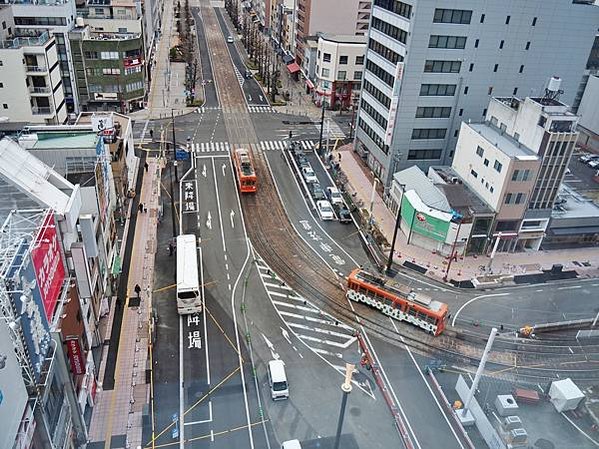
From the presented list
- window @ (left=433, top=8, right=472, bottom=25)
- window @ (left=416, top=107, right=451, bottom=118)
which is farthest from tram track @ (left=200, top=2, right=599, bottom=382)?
window @ (left=433, top=8, right=472, bottom=25)

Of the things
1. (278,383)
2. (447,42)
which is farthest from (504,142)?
(278,383)

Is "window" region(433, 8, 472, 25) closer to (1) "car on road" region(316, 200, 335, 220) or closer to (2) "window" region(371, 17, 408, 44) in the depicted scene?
(2) "window" region(371, 17, 408, 44)

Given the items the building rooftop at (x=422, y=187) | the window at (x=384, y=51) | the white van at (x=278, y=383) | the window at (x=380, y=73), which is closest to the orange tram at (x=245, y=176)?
the building rooftop at (x=422, y=187)

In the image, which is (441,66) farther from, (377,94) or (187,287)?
(187,287)

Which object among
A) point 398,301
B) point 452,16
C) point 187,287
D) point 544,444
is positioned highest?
point 452,16

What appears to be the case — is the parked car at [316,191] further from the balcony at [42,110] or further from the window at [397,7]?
the balcony at [42,110]

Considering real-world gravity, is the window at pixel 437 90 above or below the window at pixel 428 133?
above
